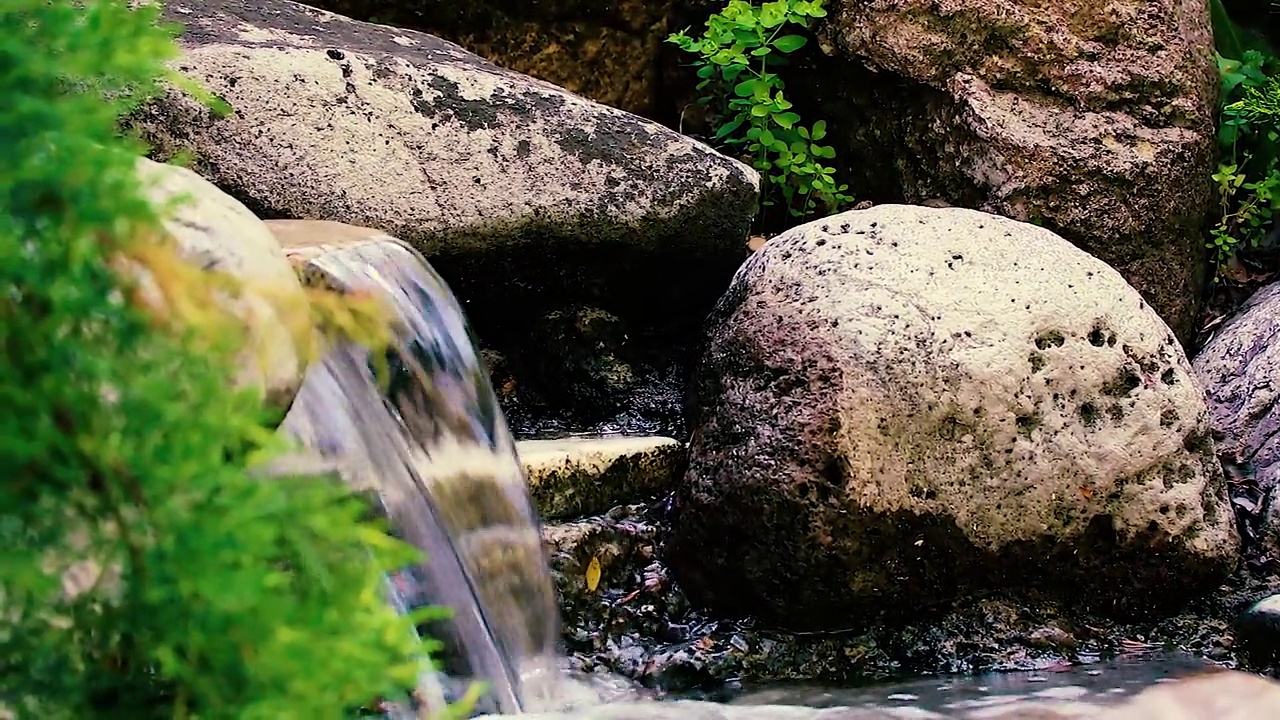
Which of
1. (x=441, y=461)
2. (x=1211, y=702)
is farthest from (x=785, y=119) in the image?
(x=1211, y=702)

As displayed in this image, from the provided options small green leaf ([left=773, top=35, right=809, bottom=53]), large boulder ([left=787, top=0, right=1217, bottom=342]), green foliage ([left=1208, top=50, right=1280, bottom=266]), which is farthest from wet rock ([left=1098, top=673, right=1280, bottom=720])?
green foliage ([left=1208, top=50, right=1280, bottom=266])

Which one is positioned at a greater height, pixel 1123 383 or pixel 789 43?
pixel 789 43

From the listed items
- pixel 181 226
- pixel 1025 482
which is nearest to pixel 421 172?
pixel 1025 482

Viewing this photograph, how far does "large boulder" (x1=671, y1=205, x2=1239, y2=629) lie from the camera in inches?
108

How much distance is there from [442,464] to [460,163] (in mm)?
1011

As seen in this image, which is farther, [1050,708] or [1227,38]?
[1227,38]

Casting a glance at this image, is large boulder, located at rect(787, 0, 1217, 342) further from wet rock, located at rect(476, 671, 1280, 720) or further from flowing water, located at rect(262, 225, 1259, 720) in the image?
wet rock, located at rect(476, 671, 1280, 720)

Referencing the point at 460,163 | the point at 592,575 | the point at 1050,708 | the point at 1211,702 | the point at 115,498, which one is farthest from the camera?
the point at 460,163

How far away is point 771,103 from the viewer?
4.18 m

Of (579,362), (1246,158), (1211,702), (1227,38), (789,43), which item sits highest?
(1227,38)

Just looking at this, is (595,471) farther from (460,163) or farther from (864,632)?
(460,163)

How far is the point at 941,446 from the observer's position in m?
2.76

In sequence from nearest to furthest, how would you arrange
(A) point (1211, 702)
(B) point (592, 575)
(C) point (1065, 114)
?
(A) point (1211, 702) < (B) point (592, 575) < (C) point (1065, 114)

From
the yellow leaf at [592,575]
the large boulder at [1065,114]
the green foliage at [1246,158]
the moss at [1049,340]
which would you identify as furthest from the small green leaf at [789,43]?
the yellow leaf at [592,575]
